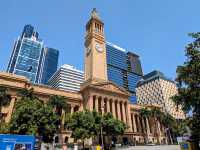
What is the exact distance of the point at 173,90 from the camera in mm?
180500

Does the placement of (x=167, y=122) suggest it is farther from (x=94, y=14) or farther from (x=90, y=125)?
(x=94, y=14)

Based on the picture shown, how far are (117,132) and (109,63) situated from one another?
4778 inches

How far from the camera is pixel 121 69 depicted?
180 meters

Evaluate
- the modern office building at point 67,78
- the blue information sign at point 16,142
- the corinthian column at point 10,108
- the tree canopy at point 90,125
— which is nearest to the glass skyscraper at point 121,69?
the modern office building at point 67,78

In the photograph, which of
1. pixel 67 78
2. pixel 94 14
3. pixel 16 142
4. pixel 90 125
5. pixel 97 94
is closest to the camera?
pixel 16 142

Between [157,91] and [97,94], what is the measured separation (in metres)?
113

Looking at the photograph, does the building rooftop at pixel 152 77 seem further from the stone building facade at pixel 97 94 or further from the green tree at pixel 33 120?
the green tree at pixel 33 120

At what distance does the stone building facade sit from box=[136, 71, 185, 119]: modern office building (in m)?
70.4

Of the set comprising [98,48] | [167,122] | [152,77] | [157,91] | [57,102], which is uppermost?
[152,77]

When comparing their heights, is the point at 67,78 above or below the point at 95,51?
above

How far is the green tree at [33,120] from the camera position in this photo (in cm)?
4144

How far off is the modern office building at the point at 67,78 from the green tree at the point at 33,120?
122829 mm

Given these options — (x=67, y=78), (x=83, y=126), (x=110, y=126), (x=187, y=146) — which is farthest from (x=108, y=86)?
(x=67, y=78)

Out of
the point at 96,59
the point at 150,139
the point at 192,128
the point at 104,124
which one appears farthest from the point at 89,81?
the point at 192,128
